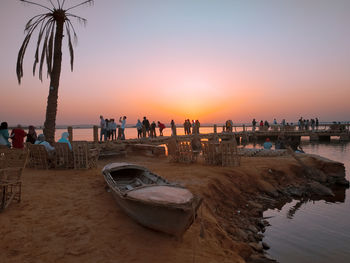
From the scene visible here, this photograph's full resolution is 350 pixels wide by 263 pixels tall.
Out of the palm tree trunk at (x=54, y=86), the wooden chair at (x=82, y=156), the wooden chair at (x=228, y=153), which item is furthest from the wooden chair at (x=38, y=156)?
the wooden chair at (x=228, y=153)

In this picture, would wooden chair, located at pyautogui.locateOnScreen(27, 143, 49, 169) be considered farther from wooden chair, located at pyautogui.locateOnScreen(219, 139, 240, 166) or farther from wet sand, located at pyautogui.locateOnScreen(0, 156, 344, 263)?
wooden chair, located at pyautogui.locateOnScreen(219, 139, 240, 166)

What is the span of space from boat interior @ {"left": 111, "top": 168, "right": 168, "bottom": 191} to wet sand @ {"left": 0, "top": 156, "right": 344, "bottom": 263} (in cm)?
60

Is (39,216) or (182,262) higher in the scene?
(39,216)

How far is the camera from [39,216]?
534 cm

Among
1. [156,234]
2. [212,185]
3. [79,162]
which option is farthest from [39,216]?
[212,185]

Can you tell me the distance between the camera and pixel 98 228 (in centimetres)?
498

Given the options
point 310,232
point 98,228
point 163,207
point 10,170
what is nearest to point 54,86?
point 10,170

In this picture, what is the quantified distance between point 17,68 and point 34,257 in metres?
12.0

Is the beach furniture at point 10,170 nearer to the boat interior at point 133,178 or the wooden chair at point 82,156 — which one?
the boat interior at point 133,178

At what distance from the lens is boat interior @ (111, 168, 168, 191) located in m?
7.21

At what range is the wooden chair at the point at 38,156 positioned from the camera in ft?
33.4

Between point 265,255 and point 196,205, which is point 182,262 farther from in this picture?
point 265,255

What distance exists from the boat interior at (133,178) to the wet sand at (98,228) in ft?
1.96

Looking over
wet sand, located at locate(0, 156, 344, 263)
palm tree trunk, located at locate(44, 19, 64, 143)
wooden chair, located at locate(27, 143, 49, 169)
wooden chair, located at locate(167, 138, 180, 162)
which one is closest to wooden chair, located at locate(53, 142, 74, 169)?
wooden chair, located at locate(27, 143, 49, 169)
